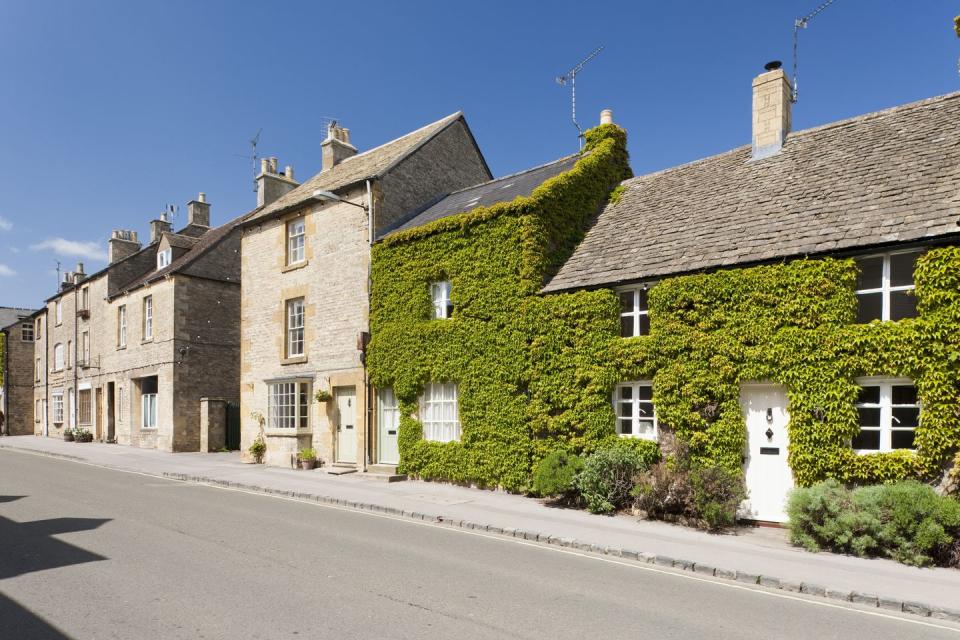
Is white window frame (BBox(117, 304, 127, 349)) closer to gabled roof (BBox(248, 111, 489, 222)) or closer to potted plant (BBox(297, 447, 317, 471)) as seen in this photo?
gabled roof (BBox(248, 111, 489, 222))

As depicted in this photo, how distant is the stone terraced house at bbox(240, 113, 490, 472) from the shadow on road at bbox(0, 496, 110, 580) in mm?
8775

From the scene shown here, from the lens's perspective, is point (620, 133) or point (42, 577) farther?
point (620, 133)

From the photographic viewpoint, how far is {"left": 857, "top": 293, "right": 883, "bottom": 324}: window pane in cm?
1125

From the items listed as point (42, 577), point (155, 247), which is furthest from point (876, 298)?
point (155, 247)

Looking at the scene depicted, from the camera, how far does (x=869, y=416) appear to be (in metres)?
11.0

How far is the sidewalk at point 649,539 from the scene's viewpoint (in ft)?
25.7

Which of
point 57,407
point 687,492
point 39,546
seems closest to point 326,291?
point 39,546

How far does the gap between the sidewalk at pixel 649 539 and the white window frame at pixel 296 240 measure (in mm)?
7580

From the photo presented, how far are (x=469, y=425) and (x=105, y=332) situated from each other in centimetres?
2629

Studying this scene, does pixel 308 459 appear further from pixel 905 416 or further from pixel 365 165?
pixel 905 416

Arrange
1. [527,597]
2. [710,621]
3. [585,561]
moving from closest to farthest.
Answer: [710,621], [527,597], [585,561]

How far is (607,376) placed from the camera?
13812 mm

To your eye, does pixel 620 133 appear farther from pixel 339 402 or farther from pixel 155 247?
pixel 155 247

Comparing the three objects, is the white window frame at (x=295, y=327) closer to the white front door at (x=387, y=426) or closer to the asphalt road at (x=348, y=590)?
the white front door at (x=387, y=426)
